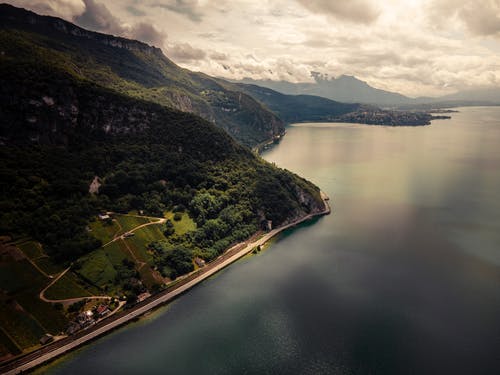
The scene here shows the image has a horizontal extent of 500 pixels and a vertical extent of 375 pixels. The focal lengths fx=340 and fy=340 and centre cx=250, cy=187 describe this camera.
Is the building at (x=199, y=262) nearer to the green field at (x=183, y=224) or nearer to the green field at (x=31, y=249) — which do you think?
the green field at (x=183, y=224)

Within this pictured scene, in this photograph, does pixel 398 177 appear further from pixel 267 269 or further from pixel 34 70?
pixel 34 70

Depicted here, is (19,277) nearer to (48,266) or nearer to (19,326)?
(48,266)

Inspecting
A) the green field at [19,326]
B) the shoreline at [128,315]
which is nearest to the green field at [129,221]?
the shoreline at [128,315]

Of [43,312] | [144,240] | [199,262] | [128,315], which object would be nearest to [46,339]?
[43,312]

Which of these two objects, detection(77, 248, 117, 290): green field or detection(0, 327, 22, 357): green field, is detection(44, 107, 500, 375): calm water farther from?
detection(77, 248, 117, 290): green field

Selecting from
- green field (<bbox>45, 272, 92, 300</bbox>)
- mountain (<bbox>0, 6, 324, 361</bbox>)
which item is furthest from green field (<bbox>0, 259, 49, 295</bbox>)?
green field (<bbox>45, 272, 92, 300</bbox>)
